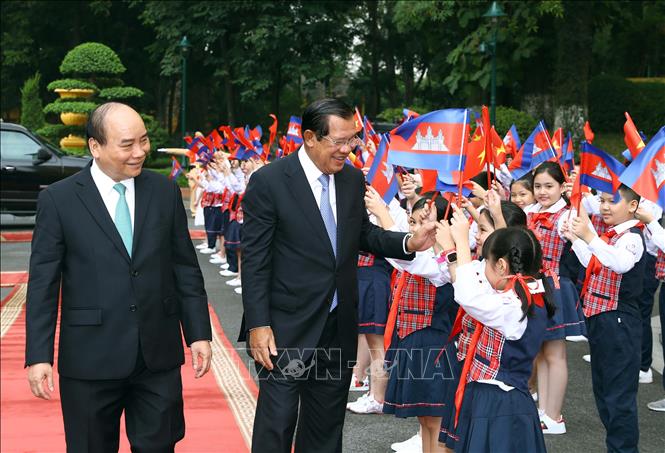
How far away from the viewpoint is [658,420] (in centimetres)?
627

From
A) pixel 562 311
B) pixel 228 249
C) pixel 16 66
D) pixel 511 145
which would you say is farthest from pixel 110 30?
pixel 562 311

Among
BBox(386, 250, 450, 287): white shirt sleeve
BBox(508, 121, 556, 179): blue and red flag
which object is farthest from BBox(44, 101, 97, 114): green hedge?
BBox(386, 250, 450, 287): white shirt sleeve

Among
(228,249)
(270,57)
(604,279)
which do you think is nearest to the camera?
(604,279)

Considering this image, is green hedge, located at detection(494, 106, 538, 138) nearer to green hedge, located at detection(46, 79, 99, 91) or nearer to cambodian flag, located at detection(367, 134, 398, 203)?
green hedge, located at detection(46, 79, 99, 91)

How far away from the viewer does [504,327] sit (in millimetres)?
3988

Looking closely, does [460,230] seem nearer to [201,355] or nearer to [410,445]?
[201,355]

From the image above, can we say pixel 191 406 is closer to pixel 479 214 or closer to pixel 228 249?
pixel 479 214

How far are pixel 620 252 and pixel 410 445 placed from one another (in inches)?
67.1

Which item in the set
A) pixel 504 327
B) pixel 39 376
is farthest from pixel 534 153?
pixel 39 376

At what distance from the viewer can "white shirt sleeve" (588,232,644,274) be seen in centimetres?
505

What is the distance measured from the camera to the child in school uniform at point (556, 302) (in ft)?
19.6

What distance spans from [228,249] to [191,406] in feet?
22.6

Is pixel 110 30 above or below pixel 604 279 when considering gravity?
above

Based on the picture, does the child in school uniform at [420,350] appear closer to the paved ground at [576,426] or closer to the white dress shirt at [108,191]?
the paved ground at [576,426]
